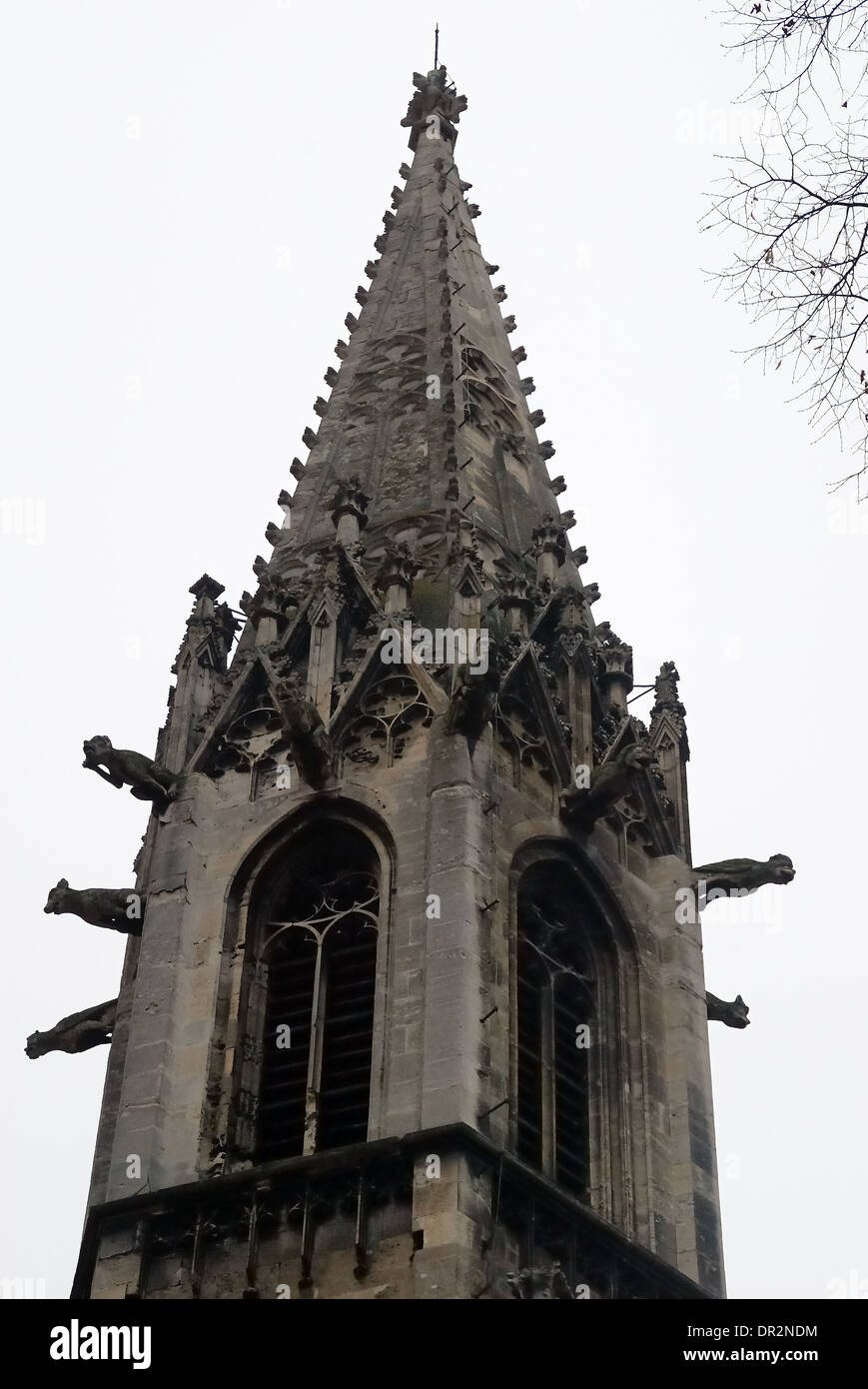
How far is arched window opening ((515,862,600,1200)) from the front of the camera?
106 feet

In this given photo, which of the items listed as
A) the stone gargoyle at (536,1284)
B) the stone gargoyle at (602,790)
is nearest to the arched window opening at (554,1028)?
the stone gargoyle at (602,790)

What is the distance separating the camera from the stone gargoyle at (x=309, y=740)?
115 ft

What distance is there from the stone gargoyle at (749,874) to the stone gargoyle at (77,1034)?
302 inches

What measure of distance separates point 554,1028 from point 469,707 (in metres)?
3.98

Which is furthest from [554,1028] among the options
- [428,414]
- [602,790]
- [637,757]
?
[428,414]

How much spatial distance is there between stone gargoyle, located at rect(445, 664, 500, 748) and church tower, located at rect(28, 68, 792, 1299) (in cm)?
4

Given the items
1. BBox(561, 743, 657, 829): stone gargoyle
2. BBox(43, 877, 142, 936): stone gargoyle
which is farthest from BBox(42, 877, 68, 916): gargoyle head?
BBox(561, 743, 657, 829): stone gargoyle

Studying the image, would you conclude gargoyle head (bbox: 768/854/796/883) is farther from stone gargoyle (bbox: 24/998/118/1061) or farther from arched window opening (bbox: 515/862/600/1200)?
stone gargoyle (bbox: 24/998/118/1061)

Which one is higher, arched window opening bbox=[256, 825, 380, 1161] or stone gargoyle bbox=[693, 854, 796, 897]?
stone gargoyle bbox=[693, 854, 796, 897]

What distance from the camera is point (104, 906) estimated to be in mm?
35500

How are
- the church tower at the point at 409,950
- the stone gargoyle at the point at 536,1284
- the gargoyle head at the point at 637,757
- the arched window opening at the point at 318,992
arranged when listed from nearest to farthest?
the stone gargoyle at the point at 536,1284, the church tower at the point at 409,950, the arched window opening at the point at 318,992, the gargoyle head at the point at 637,757

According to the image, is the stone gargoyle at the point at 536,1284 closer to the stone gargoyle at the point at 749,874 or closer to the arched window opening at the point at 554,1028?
the arched window opening at the point at 554,1028
